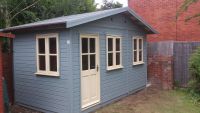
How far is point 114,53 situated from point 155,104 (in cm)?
236

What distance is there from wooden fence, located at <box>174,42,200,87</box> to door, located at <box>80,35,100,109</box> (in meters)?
4.86

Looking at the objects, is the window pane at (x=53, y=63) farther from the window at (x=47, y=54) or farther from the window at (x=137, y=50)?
the window at (x=137, y=50)

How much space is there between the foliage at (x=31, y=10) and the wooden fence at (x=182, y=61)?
8783mm

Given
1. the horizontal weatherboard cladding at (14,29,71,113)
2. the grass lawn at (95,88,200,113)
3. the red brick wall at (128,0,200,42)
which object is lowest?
the grass lawn at (95,88,200,113)

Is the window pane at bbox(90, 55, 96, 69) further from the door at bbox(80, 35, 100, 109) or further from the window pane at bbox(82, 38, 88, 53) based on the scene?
the window pane at bbox(82, 38, 88, 53)

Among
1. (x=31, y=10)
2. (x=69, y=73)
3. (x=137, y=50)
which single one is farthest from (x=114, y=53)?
(x=31, y=10)

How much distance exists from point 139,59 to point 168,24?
203 inches

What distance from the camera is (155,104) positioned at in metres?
8.87

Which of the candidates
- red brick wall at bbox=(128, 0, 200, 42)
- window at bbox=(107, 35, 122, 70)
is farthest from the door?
red brick wall at bbox=(128, 0, 200, 42)

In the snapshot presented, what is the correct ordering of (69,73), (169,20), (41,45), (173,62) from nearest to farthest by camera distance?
(69,73)
(41,45)
(173,62)
(169,20)

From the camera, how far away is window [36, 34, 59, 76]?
23.9ft

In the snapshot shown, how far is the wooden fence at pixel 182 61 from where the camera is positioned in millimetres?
11133

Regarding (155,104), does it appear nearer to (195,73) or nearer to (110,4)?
(195,73)

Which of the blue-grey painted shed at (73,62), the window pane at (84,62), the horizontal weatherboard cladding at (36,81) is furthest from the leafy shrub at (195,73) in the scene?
the horizontal weatherboard cladding at (36,81)
